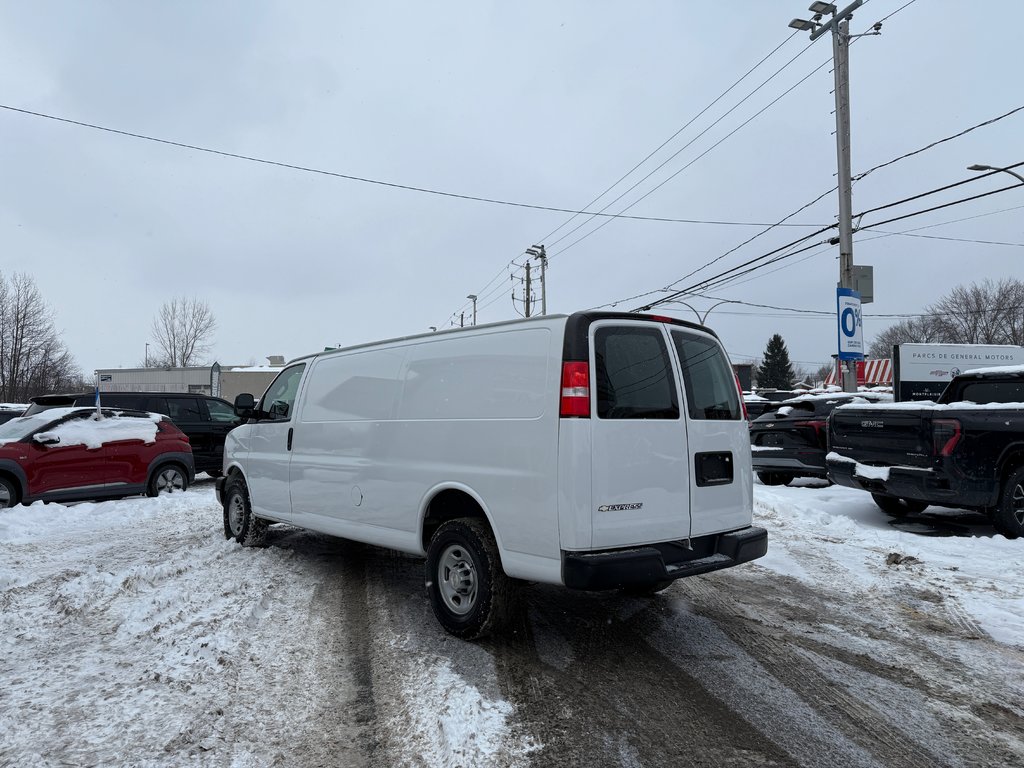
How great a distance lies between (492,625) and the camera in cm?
421

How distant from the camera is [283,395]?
6930 mm

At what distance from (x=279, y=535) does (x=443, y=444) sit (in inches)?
175

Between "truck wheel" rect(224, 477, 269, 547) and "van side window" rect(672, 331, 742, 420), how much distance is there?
492 cm

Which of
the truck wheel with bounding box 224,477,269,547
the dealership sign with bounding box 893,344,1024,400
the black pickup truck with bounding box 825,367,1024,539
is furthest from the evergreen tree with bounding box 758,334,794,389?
the truck wheel with bounding box 224,477,269,547

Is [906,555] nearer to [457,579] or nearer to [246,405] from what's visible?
[457,579]

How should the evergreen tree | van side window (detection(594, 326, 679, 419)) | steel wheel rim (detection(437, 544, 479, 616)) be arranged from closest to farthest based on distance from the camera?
van side window (detection(594, 326, 679, 419))
steel wheel rim (detection(437, 544, 479, 616))
the evergreen tree

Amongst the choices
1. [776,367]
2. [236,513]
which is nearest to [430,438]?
[236,513]

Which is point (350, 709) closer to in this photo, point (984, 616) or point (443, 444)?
point (443, 444)

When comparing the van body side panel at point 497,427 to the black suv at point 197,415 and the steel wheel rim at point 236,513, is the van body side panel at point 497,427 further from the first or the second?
the black suv at point 197,415

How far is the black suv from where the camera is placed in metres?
13.5

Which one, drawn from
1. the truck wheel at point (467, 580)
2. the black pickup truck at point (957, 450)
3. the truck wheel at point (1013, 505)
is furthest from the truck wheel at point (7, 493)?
the truck wheel at point (1013, 505)

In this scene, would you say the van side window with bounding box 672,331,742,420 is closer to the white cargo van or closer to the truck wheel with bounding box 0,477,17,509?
the white cargo van

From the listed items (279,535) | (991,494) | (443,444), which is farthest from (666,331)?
(279,535)

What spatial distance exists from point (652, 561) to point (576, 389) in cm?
106
